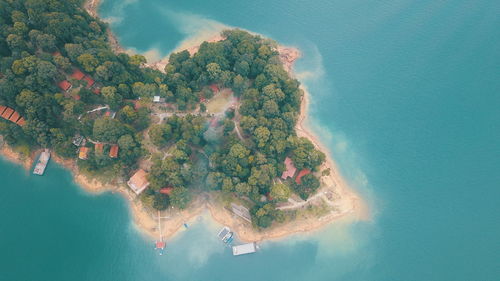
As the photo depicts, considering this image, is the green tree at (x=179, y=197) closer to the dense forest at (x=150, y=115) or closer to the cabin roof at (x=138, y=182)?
the dense forest at (x=150, y=115)

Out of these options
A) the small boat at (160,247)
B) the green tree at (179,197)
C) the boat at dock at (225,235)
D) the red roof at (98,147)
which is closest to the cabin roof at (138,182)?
the green tree at (179,197)

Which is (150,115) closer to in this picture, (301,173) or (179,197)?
(179,197)

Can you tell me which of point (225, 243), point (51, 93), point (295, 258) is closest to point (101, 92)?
point (51, 93)

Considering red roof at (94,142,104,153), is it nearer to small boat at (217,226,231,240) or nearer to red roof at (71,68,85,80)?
red roof at (71,68,85,80)

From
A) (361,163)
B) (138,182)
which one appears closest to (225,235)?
(138,182)

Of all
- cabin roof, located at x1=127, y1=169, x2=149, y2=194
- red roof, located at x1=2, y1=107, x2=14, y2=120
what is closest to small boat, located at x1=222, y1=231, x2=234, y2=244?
cabin roof, located at x1=127, y1=169, x2=149, y2=194
